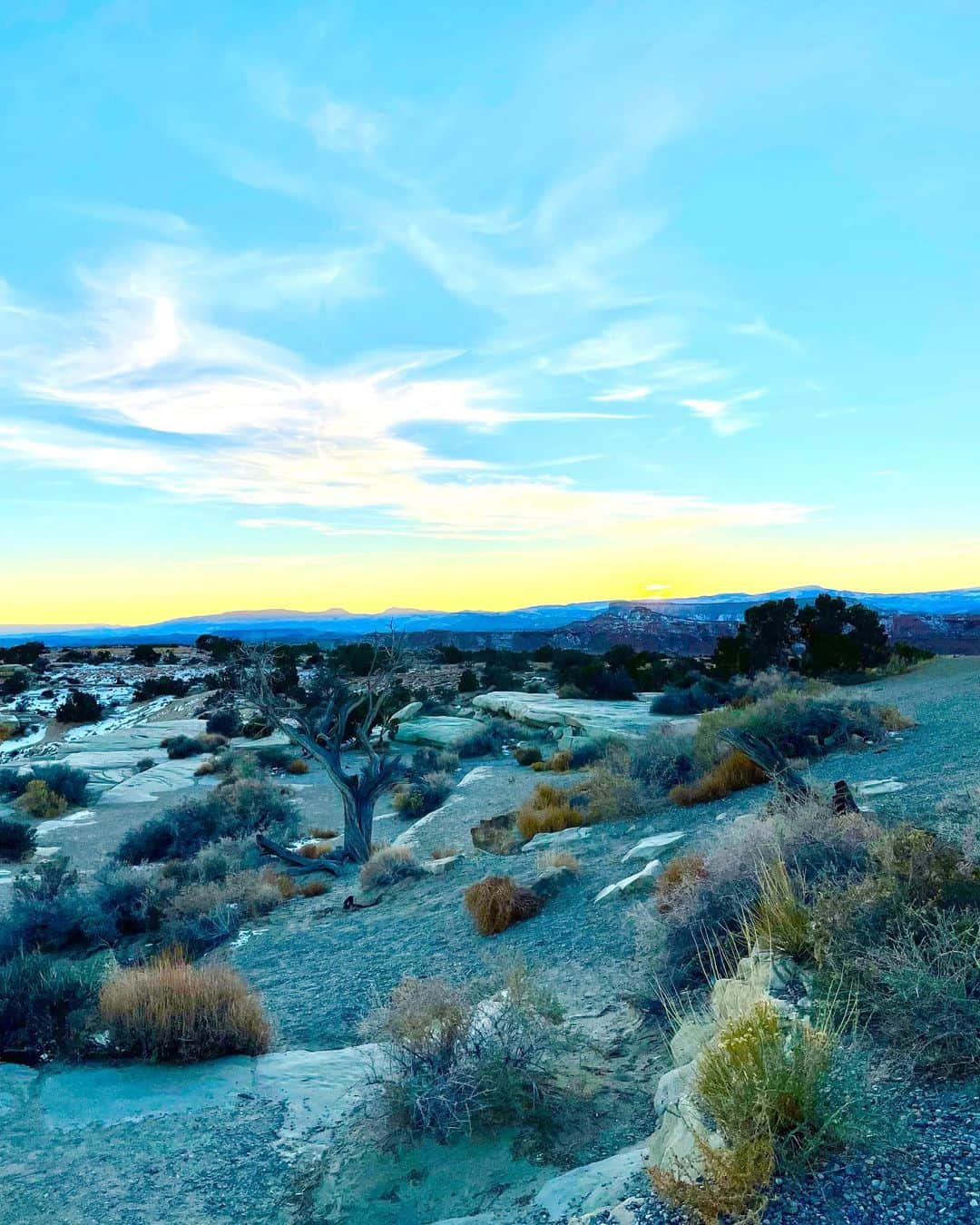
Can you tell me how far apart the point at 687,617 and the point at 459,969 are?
41895 mm

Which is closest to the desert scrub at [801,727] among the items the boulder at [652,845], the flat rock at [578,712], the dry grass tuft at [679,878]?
the boulder at [652,845]

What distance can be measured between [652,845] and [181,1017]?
583 cm

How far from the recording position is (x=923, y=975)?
388 cm

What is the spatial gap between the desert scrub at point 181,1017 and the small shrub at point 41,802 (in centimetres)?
1597

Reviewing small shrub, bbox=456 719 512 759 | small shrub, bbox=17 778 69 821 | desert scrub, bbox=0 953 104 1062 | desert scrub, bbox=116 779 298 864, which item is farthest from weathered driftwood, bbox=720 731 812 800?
small shrub, bbox=17 778 69 821

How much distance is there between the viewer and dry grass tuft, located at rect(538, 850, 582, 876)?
996 centimetres

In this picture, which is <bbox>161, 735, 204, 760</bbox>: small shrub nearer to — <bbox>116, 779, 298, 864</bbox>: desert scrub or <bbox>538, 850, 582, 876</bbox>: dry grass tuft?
<bbox>116, 779, 298, 864</bbox>: desert scrub

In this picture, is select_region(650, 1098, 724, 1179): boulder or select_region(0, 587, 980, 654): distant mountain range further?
select_region(0, 587, 980, 654): distant mountain range

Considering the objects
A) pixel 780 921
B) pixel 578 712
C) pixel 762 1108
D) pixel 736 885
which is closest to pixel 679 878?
pixel 736 885

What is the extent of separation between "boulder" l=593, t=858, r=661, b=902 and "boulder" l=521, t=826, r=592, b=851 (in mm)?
2723

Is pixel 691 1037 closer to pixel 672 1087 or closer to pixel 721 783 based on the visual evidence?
pixel 672 1087

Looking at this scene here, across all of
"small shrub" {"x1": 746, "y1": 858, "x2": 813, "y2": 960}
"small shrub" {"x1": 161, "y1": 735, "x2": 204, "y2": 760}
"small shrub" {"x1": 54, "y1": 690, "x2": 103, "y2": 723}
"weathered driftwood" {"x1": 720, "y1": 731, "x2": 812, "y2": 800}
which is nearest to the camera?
"small shrub" {"x1": 746, "y1": 858, "x2": 813, "y2": 960}

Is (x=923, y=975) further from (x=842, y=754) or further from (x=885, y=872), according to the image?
(x=842, y=754)

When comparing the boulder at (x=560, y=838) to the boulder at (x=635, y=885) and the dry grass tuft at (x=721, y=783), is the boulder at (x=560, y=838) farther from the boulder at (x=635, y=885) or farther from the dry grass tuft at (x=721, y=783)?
the boulder at (x=635, y=885)
